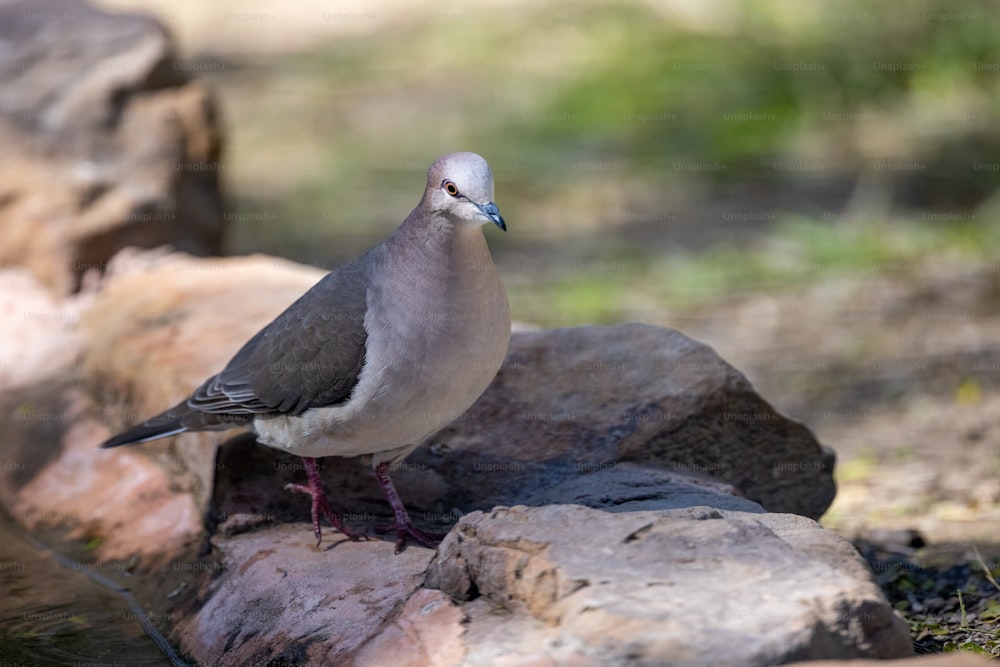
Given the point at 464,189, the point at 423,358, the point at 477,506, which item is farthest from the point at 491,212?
the point at 477,506

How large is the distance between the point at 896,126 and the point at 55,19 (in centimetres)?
661

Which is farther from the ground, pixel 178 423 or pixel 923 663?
pixel 923 663

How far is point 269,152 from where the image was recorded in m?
11.1

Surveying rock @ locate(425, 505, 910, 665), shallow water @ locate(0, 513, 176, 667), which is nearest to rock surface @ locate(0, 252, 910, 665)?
rock @ locate(425, 505, 910, 665)

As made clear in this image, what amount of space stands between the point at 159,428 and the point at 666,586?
228 centimetres

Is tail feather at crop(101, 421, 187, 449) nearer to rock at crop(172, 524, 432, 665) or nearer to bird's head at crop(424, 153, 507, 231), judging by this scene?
rock at crop(172, 524, 432, 665)

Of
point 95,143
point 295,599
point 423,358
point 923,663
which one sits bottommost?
point 295,599

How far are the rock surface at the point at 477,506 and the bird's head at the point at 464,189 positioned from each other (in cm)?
92

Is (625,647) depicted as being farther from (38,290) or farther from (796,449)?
(38,290)

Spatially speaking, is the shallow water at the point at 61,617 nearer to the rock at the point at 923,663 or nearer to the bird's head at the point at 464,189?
the bird's head at the point at 464,189

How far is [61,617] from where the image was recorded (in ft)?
14.0

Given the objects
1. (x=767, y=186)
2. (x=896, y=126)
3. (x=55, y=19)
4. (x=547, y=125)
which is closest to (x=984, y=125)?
(x=896, y=126)

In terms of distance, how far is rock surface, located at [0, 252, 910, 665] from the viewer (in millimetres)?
2846

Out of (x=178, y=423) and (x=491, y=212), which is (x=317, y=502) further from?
(x=491, y=212)
